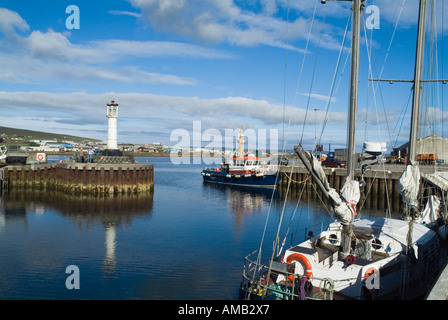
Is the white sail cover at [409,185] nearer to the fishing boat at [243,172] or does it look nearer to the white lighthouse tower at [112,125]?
the white lighthouse tower at [112,125]

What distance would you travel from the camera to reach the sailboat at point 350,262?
40.2ft

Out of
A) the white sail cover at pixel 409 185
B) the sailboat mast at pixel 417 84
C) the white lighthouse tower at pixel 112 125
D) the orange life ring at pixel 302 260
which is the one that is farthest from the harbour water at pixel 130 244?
the white lighthouse tower at pixel 112 125

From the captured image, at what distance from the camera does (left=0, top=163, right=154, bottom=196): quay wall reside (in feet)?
159

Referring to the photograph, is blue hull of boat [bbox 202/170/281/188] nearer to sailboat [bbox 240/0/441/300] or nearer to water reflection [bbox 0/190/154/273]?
water reflection [bbox 0/190/154/273]

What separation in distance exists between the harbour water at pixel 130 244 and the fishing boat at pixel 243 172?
19.7m

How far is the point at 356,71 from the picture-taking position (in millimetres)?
13977

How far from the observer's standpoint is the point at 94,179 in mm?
48531

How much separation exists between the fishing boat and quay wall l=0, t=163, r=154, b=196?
2249 centimetres

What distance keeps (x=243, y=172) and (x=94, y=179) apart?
3180 cm

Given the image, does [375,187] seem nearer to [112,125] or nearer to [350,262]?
[350,262]

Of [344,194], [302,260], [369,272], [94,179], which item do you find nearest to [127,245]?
[302,260]

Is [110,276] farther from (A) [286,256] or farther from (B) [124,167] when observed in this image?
(B) [124,167]

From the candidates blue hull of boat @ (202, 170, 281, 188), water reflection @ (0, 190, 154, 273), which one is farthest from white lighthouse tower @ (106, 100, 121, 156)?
blue hull of boat @ (202, 170, 281, 188)

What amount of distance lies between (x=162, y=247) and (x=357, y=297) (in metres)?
15.6
